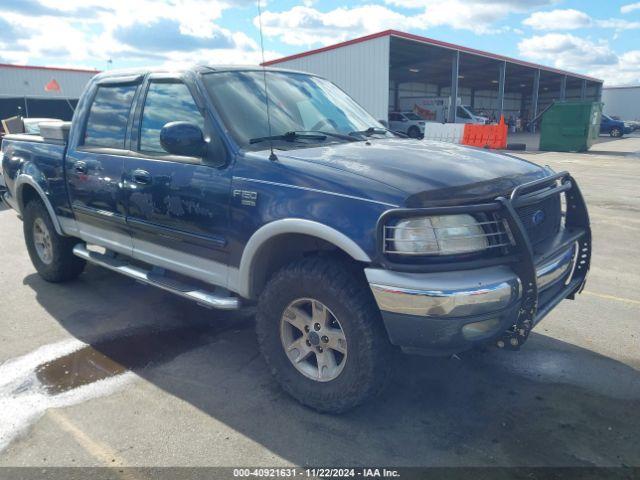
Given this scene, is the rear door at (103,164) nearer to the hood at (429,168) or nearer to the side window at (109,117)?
the side window at (109,117)

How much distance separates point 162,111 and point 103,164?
728 mm

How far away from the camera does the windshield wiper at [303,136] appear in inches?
134

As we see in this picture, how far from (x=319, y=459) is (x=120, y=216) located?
8.06 feet

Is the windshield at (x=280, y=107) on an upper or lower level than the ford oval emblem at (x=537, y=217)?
upper

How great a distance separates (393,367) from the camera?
288cm

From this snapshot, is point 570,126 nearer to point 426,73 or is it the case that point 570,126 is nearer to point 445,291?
point 426,73

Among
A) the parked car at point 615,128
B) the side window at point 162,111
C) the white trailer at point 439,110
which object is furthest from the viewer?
the parked car at point 615,128

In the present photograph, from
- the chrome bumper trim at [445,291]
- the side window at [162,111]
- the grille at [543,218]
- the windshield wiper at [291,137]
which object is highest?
Result: the side window at [162,111]

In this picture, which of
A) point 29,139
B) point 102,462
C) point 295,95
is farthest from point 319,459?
point 29,139

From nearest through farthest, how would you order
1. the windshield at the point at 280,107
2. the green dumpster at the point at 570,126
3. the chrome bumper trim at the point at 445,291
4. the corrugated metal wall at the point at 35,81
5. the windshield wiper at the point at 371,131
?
the chrome bumper trim at the point at 445,291
the windshield at the point at 280,107
the windshield wiper at the point at 371,131
the green dumpster at the point at 570,126
the corrugated metal wall at the point at 35,81

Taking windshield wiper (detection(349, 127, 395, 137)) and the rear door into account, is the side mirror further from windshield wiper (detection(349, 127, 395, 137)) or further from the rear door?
windshield wiper (detection(349, 127, 395, 137))

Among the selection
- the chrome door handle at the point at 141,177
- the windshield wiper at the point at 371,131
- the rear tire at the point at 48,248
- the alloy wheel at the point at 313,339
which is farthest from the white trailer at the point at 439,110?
the alloy wheel at the point at 313,339

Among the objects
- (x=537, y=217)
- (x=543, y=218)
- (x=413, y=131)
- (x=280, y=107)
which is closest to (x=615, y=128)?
(x=413, y=131)

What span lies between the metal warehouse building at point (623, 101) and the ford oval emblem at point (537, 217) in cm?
6713
